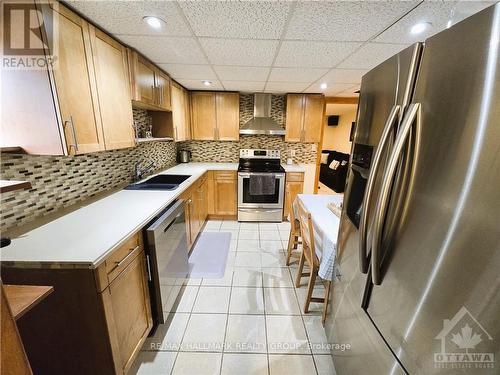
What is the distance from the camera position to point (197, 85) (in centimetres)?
317

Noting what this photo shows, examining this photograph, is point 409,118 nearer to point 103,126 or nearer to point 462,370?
point 462,370

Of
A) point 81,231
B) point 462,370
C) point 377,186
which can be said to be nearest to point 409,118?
point 377,186

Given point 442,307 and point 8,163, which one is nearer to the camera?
point 442,307

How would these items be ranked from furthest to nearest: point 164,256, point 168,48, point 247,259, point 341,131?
point 341,131, point 247,259, point 168,48, point 164,256

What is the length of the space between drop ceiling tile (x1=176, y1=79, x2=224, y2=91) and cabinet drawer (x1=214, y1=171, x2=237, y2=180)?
1342 millimetres

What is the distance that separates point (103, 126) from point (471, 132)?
194 cm

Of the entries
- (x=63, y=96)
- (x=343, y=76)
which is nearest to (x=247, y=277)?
(x=63, y=96)

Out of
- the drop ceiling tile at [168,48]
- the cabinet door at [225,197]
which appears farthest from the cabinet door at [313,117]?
the drop ceiling tile at [168,48]

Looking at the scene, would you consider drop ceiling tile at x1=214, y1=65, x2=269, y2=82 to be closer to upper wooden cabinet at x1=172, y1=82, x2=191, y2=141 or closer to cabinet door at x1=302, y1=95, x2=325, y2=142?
upper wooden cabinet at x1=172, y1=82, x2=191, y2=141

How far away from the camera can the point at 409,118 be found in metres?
0.68

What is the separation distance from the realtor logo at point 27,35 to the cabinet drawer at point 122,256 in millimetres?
1045

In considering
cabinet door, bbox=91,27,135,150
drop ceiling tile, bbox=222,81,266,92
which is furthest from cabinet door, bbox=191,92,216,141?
cabinet door, bbox=91,27,135,150

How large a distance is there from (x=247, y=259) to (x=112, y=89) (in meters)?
2.16

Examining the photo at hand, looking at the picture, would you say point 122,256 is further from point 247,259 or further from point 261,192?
point 261,192
